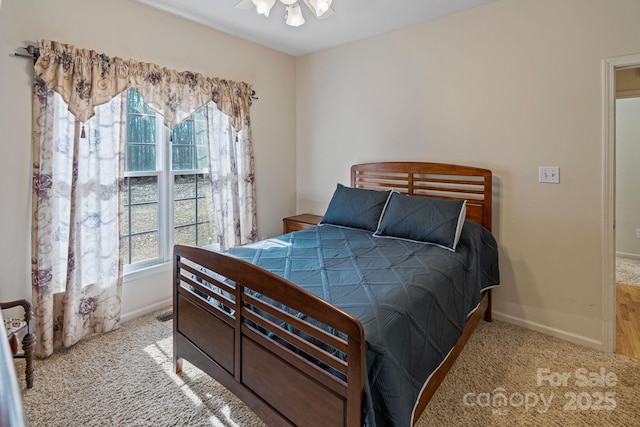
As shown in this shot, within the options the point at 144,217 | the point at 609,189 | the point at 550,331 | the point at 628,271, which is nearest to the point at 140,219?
the point at 144,217

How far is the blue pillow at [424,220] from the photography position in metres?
A: 2.49

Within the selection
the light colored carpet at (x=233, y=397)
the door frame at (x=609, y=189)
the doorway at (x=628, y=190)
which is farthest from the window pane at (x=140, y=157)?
the doorway at (x=628, y=190)

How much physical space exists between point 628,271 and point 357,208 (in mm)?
3512

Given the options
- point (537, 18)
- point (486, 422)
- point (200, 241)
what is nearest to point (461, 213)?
point (486, 422)

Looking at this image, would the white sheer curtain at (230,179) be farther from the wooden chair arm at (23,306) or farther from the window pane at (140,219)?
the wooden chair arm at (23,306)

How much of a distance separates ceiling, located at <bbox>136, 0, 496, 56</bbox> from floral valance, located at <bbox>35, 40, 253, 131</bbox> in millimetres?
493

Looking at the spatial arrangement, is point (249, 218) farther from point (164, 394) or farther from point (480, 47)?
point (480, 47)

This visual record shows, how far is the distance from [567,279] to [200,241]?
10.4 feet

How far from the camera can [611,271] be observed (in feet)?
7.95

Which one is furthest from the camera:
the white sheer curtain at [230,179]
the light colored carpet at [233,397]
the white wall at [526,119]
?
the white sheer curtain at [230,179]

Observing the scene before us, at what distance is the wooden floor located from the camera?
8.09ft

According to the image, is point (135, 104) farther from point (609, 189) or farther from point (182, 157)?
point (609, 189)

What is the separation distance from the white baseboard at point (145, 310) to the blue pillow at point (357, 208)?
1626mm

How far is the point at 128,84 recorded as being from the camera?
8.68ft
